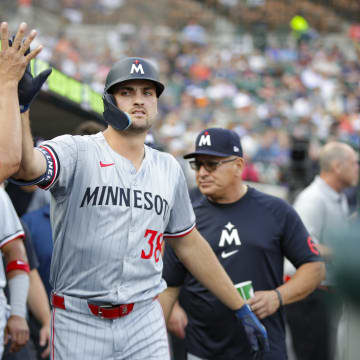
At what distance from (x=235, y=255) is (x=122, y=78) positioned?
1.48m

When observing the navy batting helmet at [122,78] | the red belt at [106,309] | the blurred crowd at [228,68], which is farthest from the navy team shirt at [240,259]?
the blurred crowd at [228,68]

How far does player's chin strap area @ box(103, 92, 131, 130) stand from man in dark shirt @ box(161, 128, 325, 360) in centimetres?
117

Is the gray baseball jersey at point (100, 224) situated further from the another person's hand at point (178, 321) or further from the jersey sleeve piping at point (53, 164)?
the another person's hand at point (178, 321)

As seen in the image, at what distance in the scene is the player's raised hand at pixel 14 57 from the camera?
2.18 m

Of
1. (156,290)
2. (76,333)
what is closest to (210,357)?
(156,290)

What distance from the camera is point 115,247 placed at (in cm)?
279

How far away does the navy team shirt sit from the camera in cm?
379

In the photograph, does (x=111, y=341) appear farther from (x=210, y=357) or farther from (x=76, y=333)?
(x=210, y=357)

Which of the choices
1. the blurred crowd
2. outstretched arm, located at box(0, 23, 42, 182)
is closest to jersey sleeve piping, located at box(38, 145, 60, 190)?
outstretched arm, located at box(0, 23, 42, 182)

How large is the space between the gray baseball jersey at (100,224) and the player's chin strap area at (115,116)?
5.4 inches

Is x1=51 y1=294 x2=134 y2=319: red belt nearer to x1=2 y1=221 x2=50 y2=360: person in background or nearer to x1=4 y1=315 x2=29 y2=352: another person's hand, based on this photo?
x1=4 y1=315 x2=29 y2=352: another person's hand

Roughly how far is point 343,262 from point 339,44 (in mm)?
23322

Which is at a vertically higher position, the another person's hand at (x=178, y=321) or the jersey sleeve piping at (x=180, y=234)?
the jersey sleeve piping at (x=180, y=234)

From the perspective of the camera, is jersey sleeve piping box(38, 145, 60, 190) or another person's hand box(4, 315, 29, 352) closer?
jersey sleeve piping box(38, 145, 60, 190)
